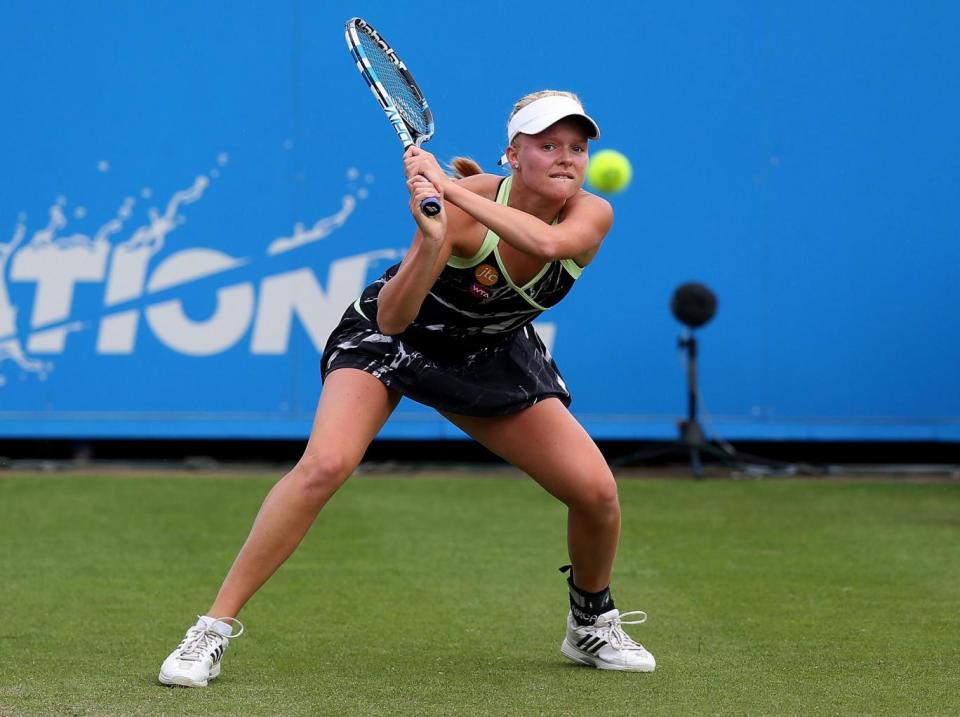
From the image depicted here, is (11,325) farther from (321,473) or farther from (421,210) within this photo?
(421,210)

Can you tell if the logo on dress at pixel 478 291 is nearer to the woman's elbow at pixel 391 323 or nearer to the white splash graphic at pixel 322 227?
the woman's elbow at pixel 391 323

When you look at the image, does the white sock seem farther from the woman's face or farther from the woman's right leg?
the woman's face

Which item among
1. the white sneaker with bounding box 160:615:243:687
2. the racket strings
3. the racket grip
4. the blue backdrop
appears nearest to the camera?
the racket grip

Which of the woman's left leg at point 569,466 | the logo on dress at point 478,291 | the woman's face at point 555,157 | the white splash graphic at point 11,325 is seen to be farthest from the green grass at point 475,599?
the woman's face at point 555,157

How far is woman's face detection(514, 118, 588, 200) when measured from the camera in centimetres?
432

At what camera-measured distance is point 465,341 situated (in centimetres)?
454

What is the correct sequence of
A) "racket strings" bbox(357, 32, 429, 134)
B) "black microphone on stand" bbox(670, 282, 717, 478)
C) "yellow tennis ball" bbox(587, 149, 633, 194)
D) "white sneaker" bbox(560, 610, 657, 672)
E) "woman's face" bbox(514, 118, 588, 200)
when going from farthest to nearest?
"black microphone on stand" bbox(670, 282, 717, 478) → "yellow tennis ball" bbox(587, 149, 633, 194) → "racket strings" bbox(357, 32, 429, 134) → "white sneaker" bbox(560, 610, 657, 672) → "woman's face" bbox(514, 118, 588, 200)

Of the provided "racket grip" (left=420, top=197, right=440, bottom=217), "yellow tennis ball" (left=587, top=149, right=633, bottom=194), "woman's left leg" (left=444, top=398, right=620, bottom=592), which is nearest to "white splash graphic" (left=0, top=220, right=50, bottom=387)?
"yellow tennis ball" (left=587, top=149, right=633, bottom=194)

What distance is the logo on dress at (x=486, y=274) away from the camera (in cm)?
433

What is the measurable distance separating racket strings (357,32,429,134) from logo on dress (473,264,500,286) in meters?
0.69

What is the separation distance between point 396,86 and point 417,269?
1.08 meters

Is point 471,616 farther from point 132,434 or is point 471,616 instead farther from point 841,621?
point 132,434

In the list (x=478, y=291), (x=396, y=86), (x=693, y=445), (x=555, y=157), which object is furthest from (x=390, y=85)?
(x=693, y=445)

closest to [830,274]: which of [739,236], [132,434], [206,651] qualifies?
[739,236]
